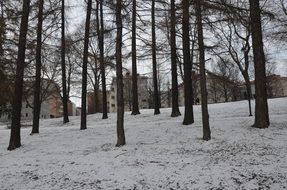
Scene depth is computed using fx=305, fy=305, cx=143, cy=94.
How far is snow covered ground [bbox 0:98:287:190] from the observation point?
290 inches

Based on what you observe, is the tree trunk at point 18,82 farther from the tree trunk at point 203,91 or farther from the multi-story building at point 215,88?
the multi-story building at point 215,88

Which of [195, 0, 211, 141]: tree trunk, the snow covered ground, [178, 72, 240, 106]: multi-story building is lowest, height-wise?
the snow covered ground

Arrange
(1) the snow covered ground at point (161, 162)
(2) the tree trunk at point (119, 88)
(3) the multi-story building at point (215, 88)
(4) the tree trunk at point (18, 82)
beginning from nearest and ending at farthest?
1. (1) the snow covered ground at point (161, 162)
2. (2) the tree trunk at point (119, 88)
3. (4) the tree trunk at point (18, 82)
4. (3) the multi-story building at point (215, 88)

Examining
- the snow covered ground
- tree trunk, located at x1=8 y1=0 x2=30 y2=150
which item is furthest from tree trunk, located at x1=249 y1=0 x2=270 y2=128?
tree trunk, located at x1=8 y1=0 x2=30 y2=150

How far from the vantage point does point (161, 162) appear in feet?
28.9

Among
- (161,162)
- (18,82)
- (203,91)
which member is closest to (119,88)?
(203,91)

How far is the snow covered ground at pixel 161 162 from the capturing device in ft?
24.1

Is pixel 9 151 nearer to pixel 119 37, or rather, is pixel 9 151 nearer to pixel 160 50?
pixel 119 37

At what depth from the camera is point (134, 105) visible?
80.1 feet

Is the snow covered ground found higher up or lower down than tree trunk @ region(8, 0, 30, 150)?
lower down

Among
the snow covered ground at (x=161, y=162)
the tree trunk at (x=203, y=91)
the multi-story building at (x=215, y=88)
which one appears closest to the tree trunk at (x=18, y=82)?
the snow covered ground at (x=161, y=162)

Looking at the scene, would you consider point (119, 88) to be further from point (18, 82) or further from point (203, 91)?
point (18, 82)

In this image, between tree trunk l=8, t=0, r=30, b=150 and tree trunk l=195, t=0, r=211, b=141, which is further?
tree trunk l=8, t=0, r=30, b=150

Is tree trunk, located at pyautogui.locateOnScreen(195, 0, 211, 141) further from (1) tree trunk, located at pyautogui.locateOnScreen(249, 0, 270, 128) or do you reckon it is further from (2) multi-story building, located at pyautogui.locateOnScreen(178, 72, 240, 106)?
(2) multi-story building, located at pyautogui.locateOnScreen(178, 72, 240, 106)
